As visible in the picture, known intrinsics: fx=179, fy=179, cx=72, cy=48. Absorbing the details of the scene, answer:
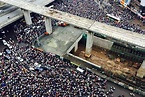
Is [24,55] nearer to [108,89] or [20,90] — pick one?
[20,90]

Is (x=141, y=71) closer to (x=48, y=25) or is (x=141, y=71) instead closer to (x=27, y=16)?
(x=48, y=25)

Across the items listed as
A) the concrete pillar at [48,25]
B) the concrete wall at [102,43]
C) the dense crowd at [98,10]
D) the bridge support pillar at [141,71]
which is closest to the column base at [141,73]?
the bridge support pillar at [141,71]

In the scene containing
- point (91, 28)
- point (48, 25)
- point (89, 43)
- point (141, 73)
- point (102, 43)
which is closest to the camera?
point (141, 73)

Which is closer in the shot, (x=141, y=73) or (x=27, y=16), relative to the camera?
(x=141, y=73)

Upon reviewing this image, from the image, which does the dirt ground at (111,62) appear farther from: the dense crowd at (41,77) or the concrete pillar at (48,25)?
the concrete pillar at (48,25)

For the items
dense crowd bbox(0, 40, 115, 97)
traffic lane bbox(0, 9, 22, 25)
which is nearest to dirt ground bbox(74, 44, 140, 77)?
dense crowd bbox(0, 40, 115, 97)

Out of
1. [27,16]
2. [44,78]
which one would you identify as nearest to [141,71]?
[44,78]

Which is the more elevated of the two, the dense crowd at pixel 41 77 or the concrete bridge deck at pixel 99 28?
the concrete bridge deck at pixel 99 28
